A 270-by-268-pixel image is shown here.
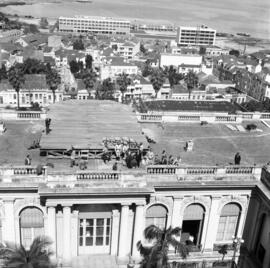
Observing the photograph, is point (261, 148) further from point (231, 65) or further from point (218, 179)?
point (231, 65)

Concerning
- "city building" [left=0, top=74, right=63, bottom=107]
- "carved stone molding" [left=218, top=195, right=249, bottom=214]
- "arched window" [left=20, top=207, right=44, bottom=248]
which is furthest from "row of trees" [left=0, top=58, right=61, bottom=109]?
"carved stone molding" [left=218, top=195, right=249, bottom=214]

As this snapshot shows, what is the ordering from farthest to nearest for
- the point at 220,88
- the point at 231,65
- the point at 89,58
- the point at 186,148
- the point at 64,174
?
the point at 231,65, the point at 89,58, the point at 220,88, the point at 186,148, the point at 64,174

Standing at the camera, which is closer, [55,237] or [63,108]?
[55,237]

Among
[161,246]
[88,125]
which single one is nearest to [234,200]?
[161,246]

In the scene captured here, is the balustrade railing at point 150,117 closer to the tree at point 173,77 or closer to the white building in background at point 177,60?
the tree at point 173,77

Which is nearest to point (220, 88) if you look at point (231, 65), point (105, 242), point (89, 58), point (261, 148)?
point (231, 65)

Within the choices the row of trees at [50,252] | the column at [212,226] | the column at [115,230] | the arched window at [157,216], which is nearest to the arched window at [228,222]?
the column at [212,226]
